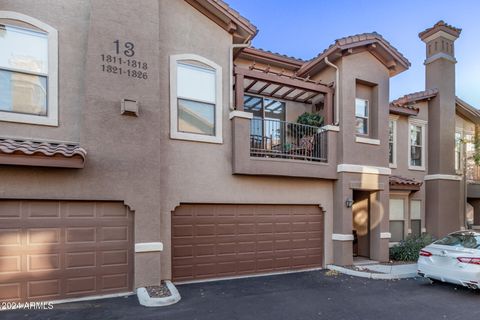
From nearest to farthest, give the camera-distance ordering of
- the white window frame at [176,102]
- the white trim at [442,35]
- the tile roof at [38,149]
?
1. the tile roof at [38,149]
2. the white window frame at [176,102]
3. the white trim at [442,35]

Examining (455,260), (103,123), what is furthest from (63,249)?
(455,260)

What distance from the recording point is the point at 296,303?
669cm

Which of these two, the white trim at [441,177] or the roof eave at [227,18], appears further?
the white trim at [441,177]

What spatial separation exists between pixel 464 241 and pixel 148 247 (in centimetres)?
791

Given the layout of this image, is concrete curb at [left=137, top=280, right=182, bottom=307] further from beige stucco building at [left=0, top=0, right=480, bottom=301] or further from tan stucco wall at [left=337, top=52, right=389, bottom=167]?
tan stucco wall at [left=337, top=52, right=389, bottom=167]

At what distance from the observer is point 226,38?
351 inches

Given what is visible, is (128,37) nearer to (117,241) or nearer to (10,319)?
(117,241)

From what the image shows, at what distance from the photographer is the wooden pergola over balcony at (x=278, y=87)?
8914mm

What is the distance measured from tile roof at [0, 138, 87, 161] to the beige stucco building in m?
0.03

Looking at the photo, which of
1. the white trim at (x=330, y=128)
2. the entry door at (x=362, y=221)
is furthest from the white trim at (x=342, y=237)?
the white trim at (x=330, y=128)

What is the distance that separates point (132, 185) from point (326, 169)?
5.83 metres

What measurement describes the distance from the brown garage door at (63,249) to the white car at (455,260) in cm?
747

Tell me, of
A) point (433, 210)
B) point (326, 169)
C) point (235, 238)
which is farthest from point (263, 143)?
point (433, 210)

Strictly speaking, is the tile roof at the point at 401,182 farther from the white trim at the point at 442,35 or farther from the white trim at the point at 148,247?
the white trim at the point at 148,247
